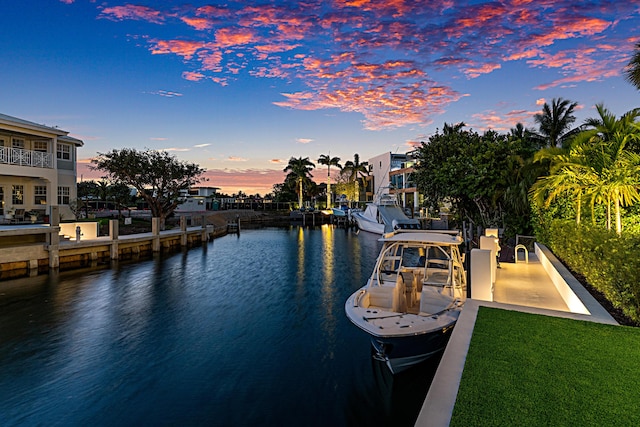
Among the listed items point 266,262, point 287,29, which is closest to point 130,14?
point 287,29

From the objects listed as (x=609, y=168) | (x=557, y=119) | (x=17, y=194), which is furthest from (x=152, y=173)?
(x=557, y=119)

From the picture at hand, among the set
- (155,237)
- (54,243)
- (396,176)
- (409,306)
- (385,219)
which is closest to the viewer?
(409,306)

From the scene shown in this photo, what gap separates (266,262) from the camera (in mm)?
25797

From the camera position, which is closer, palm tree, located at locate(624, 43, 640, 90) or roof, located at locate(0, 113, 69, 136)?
palm tree, located at locate(624, 43, 640, 90)

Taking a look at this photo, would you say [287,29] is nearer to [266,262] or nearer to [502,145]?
[502,145]

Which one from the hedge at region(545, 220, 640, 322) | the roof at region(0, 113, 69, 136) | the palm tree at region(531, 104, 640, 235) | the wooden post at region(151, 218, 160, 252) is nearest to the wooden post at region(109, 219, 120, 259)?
the wooden post at region(151, 218, 160, 252)

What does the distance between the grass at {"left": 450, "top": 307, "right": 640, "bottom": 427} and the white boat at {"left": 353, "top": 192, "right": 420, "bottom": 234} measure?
32476 millimetres

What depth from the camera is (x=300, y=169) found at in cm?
7388

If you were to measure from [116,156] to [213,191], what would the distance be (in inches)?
2106

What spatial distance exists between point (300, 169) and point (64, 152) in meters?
48.5

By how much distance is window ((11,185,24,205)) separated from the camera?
81.0 feet

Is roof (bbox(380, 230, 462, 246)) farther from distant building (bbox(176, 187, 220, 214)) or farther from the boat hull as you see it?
distant building (bbox(176, 187, 220, 214))

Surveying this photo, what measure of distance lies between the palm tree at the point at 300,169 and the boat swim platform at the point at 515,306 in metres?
60.7

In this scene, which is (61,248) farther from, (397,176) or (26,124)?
(397,176)
